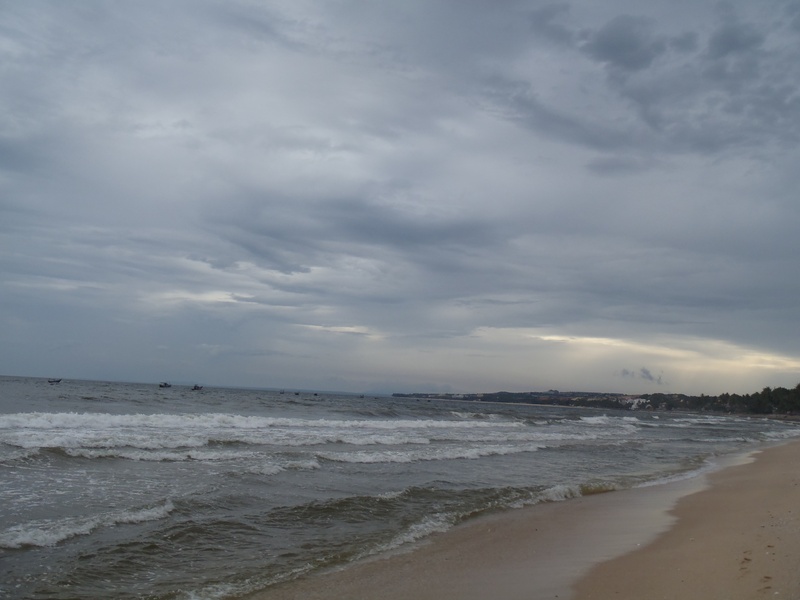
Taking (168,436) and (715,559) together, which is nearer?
(715,559)

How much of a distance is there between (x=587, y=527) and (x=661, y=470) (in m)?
11.1

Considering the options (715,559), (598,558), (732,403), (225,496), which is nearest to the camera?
(715,559)

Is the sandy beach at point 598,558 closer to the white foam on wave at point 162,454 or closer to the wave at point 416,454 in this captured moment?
the wave at point 416,454

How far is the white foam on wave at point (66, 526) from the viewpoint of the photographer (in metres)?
7.90

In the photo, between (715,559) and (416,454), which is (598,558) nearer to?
(715,559)

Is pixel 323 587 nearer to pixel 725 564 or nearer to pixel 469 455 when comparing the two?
pixel 725 564

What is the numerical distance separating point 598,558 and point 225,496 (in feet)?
23.2

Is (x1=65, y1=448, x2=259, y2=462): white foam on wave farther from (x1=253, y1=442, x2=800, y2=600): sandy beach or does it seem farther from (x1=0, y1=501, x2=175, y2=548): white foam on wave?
(x1=253, y1=442, x2=800, y2=600): sandy beach

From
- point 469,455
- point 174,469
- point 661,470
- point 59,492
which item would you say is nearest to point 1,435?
point 174,469

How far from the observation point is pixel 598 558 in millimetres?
8156

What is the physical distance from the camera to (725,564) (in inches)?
281

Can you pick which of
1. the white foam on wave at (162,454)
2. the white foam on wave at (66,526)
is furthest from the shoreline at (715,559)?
the white foam on wave at (162,454)

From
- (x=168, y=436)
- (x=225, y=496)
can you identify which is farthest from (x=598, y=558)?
(x=168, y=436)

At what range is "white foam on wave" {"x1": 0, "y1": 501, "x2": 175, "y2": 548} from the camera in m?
7.90
